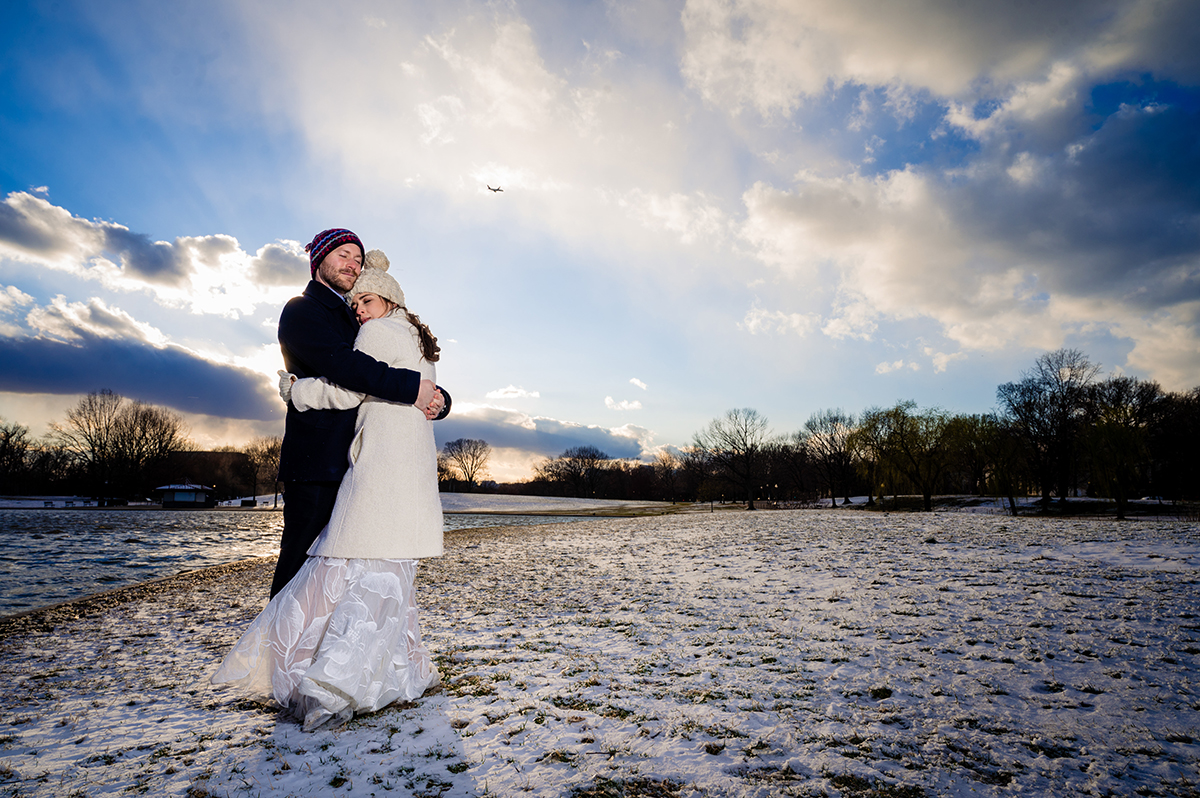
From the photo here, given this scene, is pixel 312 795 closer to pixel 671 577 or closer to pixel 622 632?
pixel 622 632

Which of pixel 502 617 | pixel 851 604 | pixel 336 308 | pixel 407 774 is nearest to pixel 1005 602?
pixel 851 604

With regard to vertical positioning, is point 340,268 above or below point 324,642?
above

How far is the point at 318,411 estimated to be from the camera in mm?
2971

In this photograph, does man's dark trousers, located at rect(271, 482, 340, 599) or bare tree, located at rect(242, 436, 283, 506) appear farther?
bare tree, located at rect(242, 436, 283, 506)

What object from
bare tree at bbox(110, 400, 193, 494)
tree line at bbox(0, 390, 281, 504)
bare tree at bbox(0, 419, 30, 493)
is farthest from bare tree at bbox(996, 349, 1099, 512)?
bare tree at bbox(0, 419, 30, 493)

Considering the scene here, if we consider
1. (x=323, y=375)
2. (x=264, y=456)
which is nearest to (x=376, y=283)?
(x=323, y=375)

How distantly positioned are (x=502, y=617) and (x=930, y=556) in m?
9.14

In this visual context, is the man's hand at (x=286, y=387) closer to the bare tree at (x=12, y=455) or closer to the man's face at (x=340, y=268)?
the man's face at (x=340, y=268)

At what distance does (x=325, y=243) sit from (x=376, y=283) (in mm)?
477

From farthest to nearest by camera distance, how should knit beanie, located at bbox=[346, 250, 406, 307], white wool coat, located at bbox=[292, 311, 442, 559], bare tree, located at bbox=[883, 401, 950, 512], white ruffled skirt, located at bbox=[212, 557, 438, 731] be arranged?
1. bare tree, located at bbox=[883, 401, 950, 512]
2. knit beanie, located at bbox=[346, 250, 406, 307]
3. white wool coat, located at bbox=[292, 311, 442, 559]
4. white ruffled skirt, located at bbox=[212, 557, 438, 731]

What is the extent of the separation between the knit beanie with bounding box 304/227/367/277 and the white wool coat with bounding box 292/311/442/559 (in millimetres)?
669

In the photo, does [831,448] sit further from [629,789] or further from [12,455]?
[12,455]

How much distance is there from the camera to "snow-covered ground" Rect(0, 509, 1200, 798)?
2.43 metres

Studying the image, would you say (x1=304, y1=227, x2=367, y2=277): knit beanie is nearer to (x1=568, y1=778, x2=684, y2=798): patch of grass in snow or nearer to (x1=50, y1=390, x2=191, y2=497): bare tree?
(x1=568, y1=778, x2=684, y2=798): patch of grass in snow
